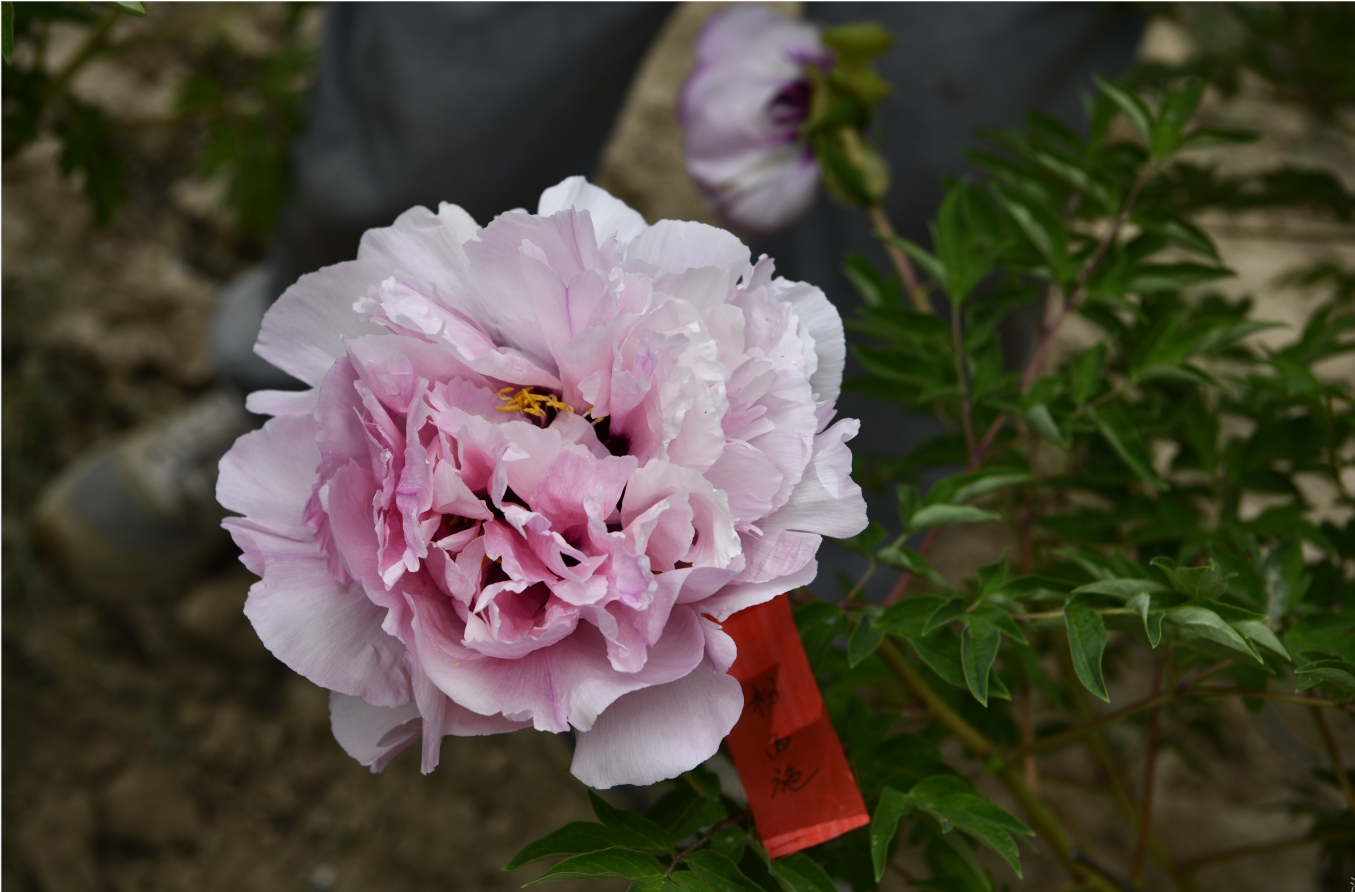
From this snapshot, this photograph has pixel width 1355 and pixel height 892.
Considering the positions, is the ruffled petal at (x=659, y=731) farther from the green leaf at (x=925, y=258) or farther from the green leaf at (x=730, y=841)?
the green leaf at (x=925, y=258)

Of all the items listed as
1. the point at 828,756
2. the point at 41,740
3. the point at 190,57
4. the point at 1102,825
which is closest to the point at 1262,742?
the point at 1102,825

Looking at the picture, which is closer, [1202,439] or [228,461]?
[228,461]

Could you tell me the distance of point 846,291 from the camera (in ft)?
4.29

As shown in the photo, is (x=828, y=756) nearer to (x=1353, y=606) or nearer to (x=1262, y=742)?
(x=1353, y=606)

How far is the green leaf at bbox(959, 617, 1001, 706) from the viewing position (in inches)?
19.2

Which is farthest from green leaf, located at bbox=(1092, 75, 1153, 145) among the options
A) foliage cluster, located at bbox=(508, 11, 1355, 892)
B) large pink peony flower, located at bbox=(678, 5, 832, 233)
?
large pink peony flower, located at bbox=(678, 5, 832, 233)

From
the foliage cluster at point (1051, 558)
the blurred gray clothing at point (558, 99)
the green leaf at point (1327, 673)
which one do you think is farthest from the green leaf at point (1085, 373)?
the blurred gray clothing at point (558, 99)

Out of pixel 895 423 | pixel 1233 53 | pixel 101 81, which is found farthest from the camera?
pixel 101 81

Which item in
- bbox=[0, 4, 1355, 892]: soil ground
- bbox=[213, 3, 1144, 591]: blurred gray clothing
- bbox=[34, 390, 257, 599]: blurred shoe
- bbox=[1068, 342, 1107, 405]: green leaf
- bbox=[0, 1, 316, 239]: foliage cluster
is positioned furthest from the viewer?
bbox=[34, 390, 257, 599]: blurred shoe

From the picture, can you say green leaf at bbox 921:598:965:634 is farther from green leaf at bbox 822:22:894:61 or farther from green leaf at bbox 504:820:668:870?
green leaf at bbox 822:22:894:61

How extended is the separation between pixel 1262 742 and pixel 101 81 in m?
2.03

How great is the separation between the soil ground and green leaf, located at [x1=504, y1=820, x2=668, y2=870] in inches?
31.0

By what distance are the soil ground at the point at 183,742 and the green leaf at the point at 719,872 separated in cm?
76

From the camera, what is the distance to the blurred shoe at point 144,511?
1429 mm
